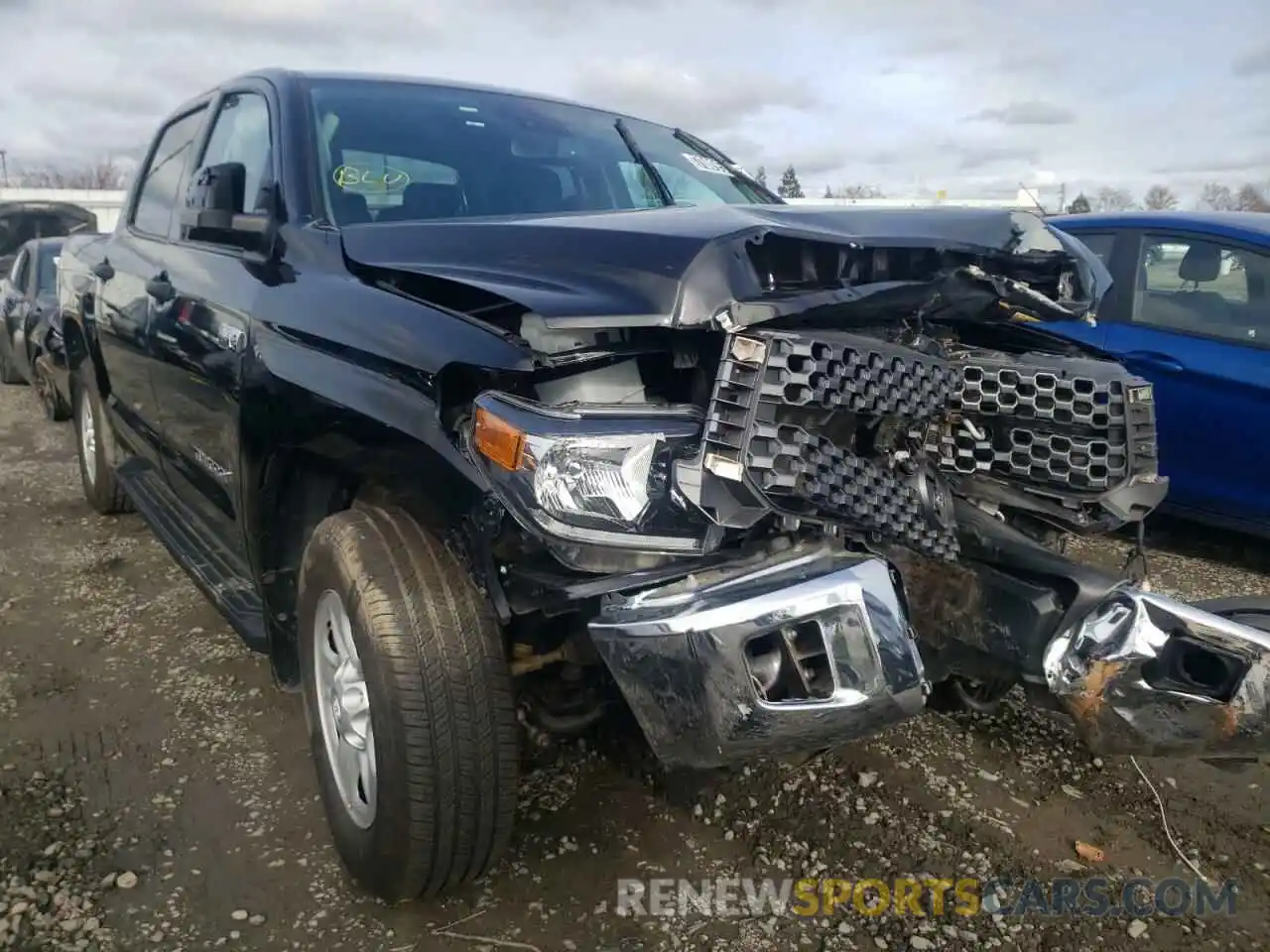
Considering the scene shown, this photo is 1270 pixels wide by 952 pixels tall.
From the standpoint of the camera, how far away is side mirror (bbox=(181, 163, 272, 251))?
8.83 ft

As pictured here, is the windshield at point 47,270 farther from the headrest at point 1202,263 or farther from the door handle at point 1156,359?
the headrest at point 1202,263

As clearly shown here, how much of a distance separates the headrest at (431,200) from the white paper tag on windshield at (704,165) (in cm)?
108

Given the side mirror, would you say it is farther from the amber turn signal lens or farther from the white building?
the white building

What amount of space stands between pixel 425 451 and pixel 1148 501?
5.05 ft

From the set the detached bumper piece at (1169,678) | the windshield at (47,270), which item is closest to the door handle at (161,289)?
the detached bumper piece at (1169,678)

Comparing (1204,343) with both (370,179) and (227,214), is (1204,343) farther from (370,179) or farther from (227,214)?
(227,214)

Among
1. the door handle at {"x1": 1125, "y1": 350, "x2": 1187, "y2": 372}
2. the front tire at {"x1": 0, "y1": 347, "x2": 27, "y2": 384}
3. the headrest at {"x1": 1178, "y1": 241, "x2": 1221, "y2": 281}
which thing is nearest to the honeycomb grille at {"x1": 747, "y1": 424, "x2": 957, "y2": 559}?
the door handle at {"x1": 1125, "y1": 350, "x2": 1187, "y2": 372}

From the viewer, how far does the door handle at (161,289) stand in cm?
328

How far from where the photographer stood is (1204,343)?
182 inches

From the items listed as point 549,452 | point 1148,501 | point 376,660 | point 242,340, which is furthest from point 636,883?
point 242,340

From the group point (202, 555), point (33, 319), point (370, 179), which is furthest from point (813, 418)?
point (33, 319)

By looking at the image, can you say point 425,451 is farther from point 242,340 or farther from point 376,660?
point 242,340

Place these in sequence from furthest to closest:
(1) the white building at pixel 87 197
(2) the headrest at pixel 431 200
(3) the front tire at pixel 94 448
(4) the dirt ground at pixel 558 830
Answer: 1. (1) the white building at pixel 87 197
2. (3) the front tire at pixel 94 448
3. (2) the headrest at pixel 431 200
4. (4) the dirt ground at pixel 558 830

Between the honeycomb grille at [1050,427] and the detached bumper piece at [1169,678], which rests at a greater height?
the honeycomb grille at [1050,427]
